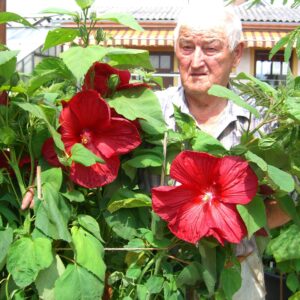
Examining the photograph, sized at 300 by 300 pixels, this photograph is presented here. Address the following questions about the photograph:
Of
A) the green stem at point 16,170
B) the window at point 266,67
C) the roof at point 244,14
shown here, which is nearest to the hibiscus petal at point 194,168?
the green stem at point 16,170

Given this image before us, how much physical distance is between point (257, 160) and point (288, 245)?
0.43 m

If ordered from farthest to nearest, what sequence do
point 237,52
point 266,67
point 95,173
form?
point 266,67, point 237,52, point 95,173

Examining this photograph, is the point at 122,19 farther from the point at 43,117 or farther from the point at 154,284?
the point at 154,284

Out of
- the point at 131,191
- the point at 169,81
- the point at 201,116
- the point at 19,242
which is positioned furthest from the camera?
the point at 169,81

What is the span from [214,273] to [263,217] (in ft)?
0.37

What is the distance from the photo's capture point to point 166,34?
33.2 ft

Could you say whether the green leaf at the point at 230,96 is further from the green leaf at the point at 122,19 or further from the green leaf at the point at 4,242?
the green leaf at the point at 4,242

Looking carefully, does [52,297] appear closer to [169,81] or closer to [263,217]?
[263,217]

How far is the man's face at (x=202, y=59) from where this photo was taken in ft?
3.56

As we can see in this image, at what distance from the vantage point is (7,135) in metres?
0.78

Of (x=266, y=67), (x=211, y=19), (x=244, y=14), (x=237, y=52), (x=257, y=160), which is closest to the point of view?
(x=257, y=160)

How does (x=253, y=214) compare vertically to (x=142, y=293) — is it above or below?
above

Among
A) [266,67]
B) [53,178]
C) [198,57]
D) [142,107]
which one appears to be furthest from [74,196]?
[266,67]

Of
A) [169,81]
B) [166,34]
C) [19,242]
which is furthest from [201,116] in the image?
[166,34]
